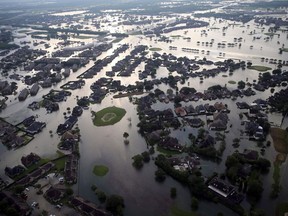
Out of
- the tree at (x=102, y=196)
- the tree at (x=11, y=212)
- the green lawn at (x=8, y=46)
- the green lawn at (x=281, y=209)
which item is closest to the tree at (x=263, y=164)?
the green lawn at (x=281, y=209)

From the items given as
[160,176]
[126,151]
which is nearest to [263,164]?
[160,176]

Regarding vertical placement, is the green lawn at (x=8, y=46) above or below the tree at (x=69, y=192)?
below

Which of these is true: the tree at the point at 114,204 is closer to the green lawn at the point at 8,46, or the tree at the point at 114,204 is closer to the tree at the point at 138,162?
the tree at the point at 138,162

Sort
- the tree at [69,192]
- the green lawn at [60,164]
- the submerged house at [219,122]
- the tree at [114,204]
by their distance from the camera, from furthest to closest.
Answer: the submerged house at [219,122] < the green lawn at [60,164] < the tree at [69,192] < the tree at [114,204]

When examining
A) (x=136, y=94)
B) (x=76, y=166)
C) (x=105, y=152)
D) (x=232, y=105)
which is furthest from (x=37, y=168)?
(x=232, y=105)

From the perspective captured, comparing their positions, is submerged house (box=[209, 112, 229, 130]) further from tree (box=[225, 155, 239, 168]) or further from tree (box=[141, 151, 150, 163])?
tree (box=[141, 151, 150, 163])
